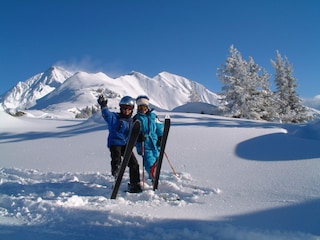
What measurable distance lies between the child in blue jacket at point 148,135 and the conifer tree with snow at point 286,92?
95.0ft

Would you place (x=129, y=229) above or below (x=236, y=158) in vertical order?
below

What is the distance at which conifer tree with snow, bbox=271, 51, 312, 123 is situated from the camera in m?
31.7

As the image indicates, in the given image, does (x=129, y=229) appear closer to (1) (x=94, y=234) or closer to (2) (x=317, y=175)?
(1) (x=94, y=234)

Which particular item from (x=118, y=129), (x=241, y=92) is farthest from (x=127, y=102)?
(x=241, y=92)

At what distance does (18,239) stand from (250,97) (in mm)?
27582

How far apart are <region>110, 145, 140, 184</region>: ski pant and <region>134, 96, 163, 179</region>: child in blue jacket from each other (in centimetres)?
37

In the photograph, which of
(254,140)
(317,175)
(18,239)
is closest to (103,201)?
(18,239)

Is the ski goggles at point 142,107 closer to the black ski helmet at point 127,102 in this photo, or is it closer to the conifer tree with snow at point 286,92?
the black ski helmet at point 127,102

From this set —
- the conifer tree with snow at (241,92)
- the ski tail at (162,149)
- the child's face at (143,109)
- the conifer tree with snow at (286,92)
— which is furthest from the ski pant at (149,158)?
the conifer tree with snow at (286,92)

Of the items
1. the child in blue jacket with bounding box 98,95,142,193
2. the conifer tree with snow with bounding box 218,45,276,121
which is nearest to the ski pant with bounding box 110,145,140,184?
the child in blue jacket with bounding box 98,95,142,193

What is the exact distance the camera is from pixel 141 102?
582 centimetres

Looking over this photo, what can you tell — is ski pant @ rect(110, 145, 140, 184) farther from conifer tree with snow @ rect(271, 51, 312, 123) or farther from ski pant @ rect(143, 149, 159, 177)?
conifer tree with snow @ rect(271, 51, 312, 123)

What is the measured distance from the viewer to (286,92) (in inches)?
1270

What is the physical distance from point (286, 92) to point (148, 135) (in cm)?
3060
